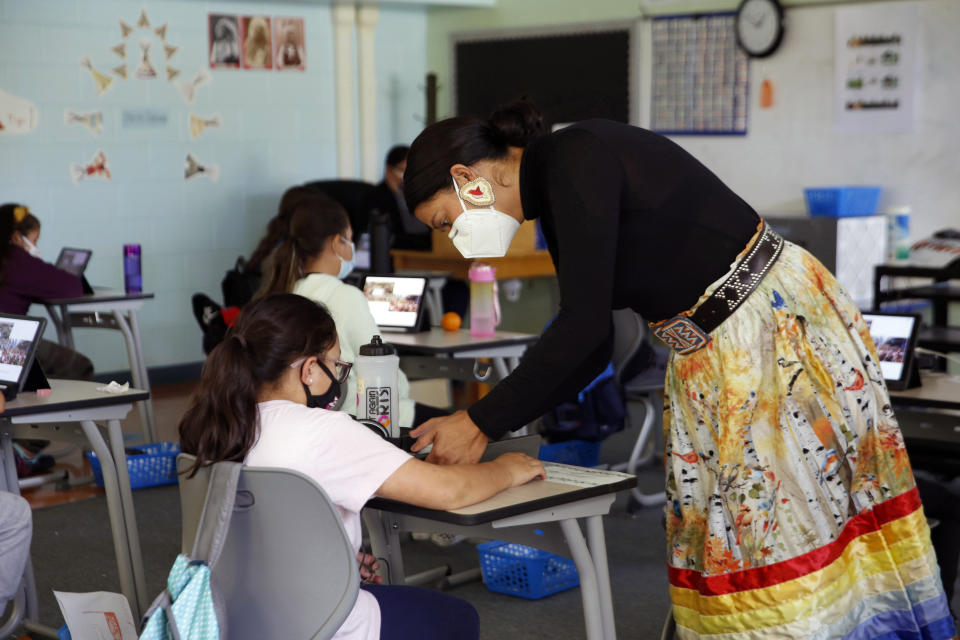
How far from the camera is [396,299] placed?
168 inches

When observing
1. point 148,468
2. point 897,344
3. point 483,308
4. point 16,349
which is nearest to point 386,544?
point 16,349

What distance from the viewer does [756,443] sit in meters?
1.71

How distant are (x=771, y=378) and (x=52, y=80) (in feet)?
17.7

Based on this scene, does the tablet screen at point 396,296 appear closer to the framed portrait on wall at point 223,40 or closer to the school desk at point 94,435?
the school desk at point 94,435

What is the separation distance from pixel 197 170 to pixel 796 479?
559 cm

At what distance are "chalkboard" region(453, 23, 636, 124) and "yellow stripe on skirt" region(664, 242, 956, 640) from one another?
506 cm

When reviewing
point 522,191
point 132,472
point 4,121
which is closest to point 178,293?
point 4,121

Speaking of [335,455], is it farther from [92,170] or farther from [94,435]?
[92,170]

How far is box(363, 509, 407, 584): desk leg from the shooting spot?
2.60m

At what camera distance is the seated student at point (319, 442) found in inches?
69.2

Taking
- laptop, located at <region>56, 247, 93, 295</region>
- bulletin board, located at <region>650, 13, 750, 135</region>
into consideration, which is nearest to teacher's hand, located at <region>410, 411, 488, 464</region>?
laptop, located at <region>56, 247, 93, 295</region>

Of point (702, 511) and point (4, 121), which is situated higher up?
point (4, 121)

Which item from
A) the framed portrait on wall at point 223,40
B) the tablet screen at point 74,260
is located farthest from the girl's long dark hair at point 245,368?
the framed portrait on wall at point 223,40

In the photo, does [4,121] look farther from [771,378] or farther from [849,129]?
[771,378]
